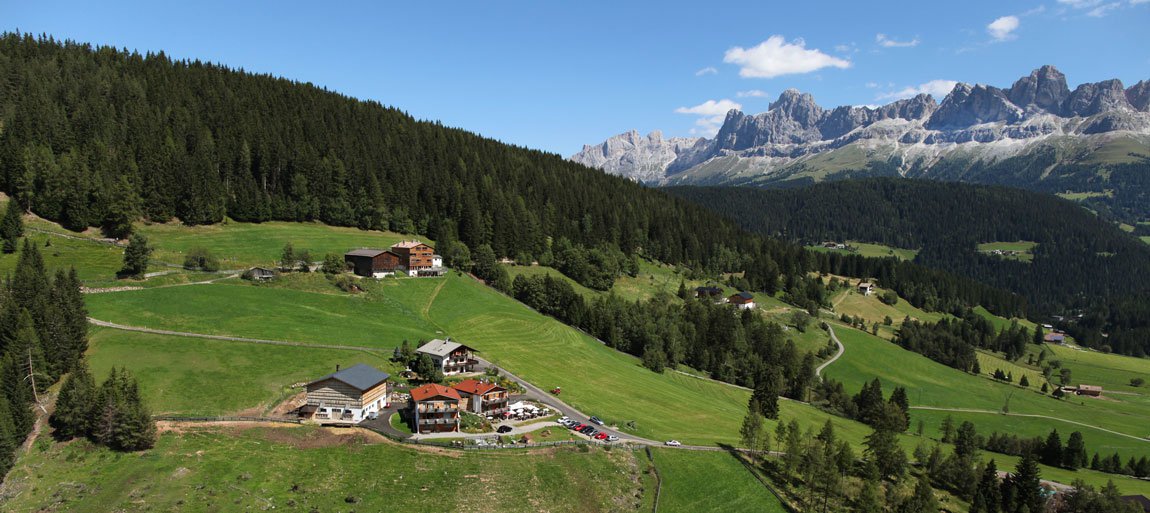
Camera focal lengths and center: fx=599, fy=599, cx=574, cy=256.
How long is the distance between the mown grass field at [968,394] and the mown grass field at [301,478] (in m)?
93.3

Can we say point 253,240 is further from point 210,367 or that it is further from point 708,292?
point 708,292

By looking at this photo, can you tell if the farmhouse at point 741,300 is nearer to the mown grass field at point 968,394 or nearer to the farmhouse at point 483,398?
the mown grass field at point 968,394

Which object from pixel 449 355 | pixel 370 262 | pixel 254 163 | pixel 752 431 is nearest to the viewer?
pixel 752 431

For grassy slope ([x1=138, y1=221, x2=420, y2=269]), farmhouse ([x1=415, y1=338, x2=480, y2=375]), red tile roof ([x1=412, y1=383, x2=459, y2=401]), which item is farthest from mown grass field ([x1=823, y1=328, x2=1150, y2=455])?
grassy slope ([x1=138, y1=221, x2=420, y2=269])

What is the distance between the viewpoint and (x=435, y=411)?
63125 millimetres

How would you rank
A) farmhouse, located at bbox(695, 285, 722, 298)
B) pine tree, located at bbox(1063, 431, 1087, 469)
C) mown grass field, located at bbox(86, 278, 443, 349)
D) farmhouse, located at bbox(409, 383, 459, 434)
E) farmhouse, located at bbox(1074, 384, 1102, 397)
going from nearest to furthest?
farmhouse, located at bbox(409, 383, 459, 434)
mown grass field, located at bbox(86, 278, 443, 349)
pine tree, located at bbox(1063, 431, 1087, 469)
farmhouse, located at bbox(1074, 384, 1102, 397)
farmhouse, located at bbox(695, 285, 722, 298)

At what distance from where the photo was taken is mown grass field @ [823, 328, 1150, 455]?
123m

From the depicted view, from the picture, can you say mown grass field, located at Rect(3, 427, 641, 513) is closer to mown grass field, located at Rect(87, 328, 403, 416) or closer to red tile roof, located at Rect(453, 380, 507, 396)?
mown grass field, located at Rect(87, 328, 403, 416)

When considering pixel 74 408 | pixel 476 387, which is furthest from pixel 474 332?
pixel 74 408

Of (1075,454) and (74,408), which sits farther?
(1075,454)

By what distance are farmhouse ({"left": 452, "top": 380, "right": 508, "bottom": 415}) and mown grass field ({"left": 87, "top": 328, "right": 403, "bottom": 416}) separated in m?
13.0

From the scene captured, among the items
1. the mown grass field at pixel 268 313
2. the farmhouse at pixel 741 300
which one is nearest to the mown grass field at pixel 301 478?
the mown grass field at pixel 268 313

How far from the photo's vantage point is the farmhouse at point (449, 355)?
78.7 meters

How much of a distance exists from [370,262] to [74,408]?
59030 millimetres
